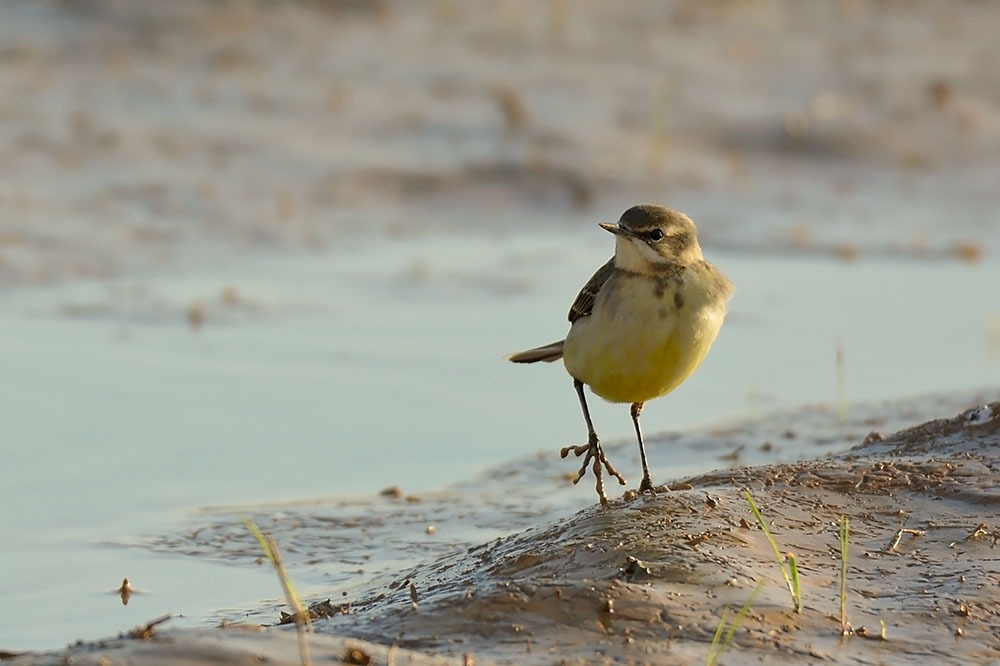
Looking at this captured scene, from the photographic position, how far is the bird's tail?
7.36m

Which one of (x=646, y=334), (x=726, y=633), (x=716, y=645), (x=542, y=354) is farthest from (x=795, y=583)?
(x=542, y=354)

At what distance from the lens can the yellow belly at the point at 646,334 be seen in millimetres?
6379

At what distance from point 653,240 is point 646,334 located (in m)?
0.49

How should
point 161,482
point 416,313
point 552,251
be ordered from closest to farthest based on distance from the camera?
1. point 161,482
2. point 416,313
3. point 552,251

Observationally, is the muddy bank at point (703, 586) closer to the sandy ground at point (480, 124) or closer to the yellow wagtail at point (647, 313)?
the yellow wagtail at point (647, 313)

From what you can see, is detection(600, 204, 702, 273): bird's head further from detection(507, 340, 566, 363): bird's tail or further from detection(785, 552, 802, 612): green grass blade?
detection(785, 552, 802, 612): green grass blade

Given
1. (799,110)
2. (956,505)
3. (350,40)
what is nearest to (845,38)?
(799,110)

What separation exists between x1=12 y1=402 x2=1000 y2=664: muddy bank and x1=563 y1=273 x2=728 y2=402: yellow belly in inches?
19.2

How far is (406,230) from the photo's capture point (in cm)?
1345

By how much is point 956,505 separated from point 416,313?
5289mm

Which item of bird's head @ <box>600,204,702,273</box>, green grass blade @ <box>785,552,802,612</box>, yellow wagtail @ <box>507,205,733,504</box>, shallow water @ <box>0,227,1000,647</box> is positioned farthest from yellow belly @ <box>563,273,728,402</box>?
shallow water @ <box>0,227,1000,647</box>

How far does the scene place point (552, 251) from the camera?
1295 cm

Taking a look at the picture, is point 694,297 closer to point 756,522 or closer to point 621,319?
point 621,319

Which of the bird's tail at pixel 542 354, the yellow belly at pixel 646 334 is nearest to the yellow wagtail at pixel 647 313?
the yellow belly at pixel 646 334
